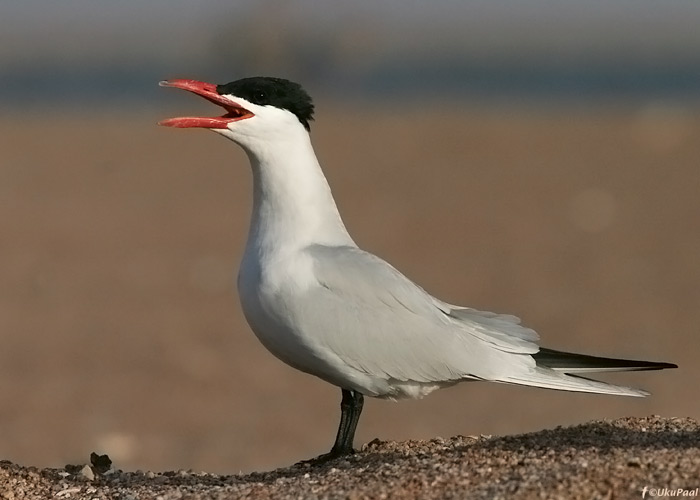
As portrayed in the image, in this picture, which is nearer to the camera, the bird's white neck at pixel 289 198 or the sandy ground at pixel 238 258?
the bird's white neck at pixel 289 198

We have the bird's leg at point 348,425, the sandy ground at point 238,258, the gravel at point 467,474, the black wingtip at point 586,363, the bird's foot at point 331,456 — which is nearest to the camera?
the gravel at point 467,474

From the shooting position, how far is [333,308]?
5668 millimetres

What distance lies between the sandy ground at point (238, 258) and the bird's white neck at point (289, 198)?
10.2ft

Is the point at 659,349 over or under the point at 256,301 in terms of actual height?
over

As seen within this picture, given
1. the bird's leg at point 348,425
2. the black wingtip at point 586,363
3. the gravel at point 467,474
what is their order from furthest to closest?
the bird's leg at point 348,425
the black wingtip at point 586,363
the gravel at point 467,474

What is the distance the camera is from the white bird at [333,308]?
5.64 metres

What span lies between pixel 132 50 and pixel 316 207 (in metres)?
97.5

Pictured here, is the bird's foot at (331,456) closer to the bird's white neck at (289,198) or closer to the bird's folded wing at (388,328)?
the bird's folded wing at (388,328)

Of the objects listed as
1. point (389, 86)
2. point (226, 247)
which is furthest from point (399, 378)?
point (389, 86)

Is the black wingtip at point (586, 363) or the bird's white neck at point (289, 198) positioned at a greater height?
the bird's white neck at point (289, 198)

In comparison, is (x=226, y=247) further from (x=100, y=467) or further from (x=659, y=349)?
(x=100, y=467)

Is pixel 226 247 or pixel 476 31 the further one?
pixel 476 31

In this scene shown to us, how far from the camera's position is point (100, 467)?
6027 mm

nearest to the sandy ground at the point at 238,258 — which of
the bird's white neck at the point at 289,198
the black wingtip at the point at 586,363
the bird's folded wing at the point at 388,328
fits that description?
the bird's white neck at the point at 289,198
